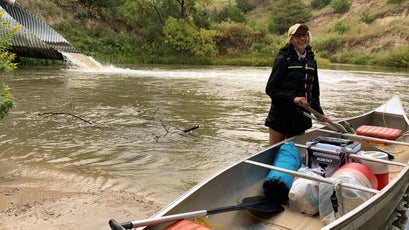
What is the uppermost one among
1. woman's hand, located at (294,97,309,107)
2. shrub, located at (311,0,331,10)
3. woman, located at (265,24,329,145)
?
shrub, located at (311,0,331,10)

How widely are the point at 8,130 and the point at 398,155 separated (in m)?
6.48

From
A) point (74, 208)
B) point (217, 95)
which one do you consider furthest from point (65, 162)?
point (217, 95)

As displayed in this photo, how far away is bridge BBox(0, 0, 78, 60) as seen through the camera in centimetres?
1619

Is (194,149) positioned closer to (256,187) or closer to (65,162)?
(65,162)

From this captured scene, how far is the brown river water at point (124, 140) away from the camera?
452 cm

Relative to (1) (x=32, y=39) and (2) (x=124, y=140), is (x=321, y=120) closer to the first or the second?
(2) (x=124, y=140)

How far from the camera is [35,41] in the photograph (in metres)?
16.3

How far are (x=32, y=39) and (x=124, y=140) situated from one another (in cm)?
1134

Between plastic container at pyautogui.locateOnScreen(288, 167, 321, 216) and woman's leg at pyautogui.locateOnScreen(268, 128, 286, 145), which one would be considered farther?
woman's leg at pyautogui.locateOnScreen(268, 128, 286, 145)

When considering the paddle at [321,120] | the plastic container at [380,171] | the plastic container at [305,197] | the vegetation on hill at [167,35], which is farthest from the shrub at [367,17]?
the plastic container at [305,197]

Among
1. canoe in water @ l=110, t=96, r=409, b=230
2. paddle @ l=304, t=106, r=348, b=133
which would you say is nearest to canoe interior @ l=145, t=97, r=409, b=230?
canoe in water @ l=110, t=96, r=409, b=230

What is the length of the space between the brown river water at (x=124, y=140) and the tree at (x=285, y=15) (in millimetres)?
42869

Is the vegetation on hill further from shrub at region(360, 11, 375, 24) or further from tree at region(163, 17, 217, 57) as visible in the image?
shrub at region(360, 11, 375, 24)

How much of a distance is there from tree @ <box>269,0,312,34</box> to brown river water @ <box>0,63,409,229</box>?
141ft
